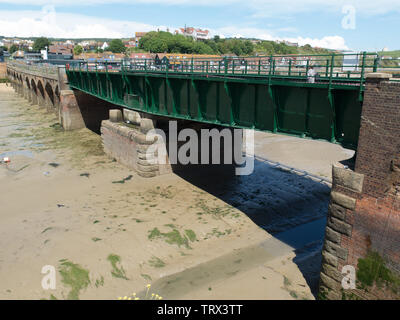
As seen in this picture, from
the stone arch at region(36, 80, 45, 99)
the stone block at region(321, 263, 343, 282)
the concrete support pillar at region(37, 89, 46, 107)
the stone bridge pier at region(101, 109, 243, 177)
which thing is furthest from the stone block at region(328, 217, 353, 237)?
the stone arch at region(36, 80, 45, 99)

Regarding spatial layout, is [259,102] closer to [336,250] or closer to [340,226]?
[340,226]

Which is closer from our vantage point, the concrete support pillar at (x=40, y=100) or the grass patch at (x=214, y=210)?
the grass patch at (x=214, y=210)

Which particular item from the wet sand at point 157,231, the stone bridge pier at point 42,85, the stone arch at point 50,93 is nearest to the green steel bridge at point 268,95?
the wet sand at point 157,231

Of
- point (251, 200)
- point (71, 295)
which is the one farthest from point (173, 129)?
point (71, 295)

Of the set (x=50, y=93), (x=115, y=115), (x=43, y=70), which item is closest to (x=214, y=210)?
(x=115, y=115)

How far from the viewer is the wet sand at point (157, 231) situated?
13844 mm

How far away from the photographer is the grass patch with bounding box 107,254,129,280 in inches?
565

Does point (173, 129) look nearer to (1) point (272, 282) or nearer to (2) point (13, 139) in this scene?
(1) point (272, 282)

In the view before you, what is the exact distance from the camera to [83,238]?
54.3 ft

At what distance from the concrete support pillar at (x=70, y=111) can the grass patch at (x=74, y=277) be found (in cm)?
3124

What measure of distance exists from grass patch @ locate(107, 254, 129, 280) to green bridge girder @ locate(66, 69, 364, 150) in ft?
28.3

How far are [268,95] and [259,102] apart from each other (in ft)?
2.03

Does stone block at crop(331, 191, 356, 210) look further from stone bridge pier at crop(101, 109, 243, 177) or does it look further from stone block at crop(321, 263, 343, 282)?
stone bridge pier at crop(101, 109, 243, 177)

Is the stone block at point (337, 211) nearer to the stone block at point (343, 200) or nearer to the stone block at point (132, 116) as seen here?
the stone block at point (343, 200)
